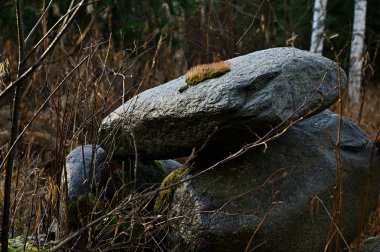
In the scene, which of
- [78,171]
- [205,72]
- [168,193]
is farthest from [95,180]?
[205,72]

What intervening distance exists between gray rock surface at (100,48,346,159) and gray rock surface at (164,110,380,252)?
0.19 metres

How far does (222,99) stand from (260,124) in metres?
0.21

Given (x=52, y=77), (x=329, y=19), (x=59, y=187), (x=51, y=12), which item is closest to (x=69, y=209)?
(x=59, y=187)

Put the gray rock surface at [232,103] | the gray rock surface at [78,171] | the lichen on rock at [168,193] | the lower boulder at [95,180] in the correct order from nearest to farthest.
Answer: the gray rock surface at [232,103]
the lower boulder at [95,180]
the lichen on rock at [168,193]
the gray rock surface at [78,171]

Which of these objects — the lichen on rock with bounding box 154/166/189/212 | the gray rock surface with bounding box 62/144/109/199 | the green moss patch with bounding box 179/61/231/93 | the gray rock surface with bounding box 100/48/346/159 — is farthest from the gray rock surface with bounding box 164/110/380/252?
the gray rock surface with bounding box 62/144/109/199

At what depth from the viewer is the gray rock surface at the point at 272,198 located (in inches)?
112

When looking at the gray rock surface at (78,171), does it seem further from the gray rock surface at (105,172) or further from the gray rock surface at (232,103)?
the gray rock surface at (232,103)

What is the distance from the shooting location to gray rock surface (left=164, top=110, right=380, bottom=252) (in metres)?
2.84

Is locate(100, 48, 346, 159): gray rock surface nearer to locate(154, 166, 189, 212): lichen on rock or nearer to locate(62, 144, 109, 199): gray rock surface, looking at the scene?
locate(154, 166, 189, 212): lichen on rock

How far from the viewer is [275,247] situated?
9.50 ft

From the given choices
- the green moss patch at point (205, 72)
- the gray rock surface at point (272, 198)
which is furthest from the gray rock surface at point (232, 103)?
the gray rock surface at point (272, 198)

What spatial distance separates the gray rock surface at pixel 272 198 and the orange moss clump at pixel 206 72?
422 millimetres

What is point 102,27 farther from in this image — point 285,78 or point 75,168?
point 285,78

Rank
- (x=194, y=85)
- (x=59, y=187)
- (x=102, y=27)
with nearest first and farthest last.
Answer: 1. (x=194, y=85)
2. (x=59, y=187)
3. (x=102, y=27)
